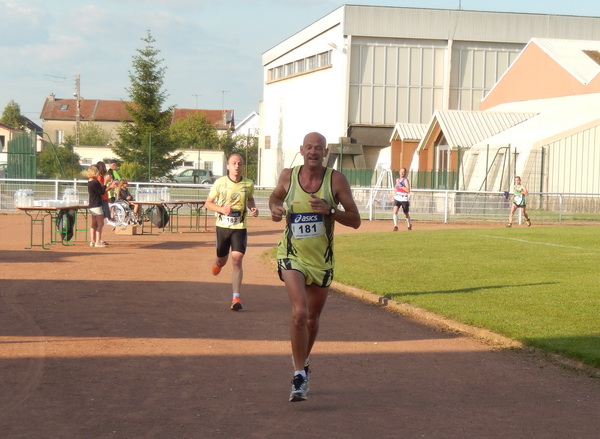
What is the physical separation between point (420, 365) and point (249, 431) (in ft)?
9.36

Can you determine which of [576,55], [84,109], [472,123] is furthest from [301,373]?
[84,109]

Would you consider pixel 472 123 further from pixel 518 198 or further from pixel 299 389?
pixel 299 389

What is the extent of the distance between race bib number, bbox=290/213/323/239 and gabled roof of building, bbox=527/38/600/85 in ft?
144

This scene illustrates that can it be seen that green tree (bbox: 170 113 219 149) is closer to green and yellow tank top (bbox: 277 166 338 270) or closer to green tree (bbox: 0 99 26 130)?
green tree (bbox: 0 99 26 130)

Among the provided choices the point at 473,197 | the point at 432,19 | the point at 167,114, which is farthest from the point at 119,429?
the point at 432,19

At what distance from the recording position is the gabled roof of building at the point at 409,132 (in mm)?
53781

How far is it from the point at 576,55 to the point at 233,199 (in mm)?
44038

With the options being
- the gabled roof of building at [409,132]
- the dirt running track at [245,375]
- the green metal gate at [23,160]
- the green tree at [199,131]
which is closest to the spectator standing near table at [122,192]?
the green metal gate at [23,160]

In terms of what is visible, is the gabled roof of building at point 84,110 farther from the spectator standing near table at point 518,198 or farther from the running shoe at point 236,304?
the running shoe at point 236,304

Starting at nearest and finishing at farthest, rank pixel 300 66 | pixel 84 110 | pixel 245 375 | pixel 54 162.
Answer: pixel 245 375 → pixel 54 162 → pixel 300 66 → pixel 84 110

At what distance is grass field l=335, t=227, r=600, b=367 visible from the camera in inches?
408

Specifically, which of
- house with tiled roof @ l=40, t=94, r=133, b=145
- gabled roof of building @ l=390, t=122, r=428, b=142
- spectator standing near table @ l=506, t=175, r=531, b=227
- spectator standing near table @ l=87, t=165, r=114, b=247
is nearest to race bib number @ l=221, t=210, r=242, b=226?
spectator standing near table @ l=87, t=165, r=114, b=247

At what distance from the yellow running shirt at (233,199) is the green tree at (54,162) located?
2599cm

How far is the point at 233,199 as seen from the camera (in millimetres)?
12297
